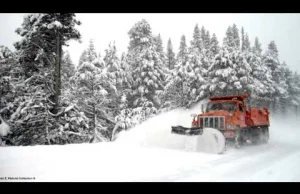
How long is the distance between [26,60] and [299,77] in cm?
1109

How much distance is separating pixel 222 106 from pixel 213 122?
0.99 m

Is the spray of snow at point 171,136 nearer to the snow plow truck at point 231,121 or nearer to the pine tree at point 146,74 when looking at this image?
the snow plow truck at point 231,121

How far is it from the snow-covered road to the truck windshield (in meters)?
1.58

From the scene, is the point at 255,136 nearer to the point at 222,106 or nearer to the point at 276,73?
the point at 222,106

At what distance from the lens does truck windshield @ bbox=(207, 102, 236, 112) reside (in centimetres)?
1180

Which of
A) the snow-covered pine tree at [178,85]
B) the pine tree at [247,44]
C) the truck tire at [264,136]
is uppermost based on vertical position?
the pine tree at [247,44]

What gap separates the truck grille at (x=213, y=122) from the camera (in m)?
11.2

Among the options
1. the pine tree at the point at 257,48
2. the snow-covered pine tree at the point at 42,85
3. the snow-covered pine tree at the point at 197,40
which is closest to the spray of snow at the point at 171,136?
the snow-covered pine tree at the point at 197,40

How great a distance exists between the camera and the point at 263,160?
9.48m

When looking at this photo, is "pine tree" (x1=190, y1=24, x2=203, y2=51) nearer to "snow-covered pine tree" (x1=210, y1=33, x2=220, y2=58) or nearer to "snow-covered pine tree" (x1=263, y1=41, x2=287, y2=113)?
"snow-covered pine tree" (x1=210, y1=33, x2=220, y2=58)

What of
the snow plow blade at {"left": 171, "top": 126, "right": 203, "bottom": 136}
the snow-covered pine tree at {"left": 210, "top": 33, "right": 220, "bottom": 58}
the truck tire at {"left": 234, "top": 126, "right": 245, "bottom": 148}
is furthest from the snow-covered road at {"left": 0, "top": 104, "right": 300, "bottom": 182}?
the snow-covered pine tree at {"left": 210, "top": 33, "right": 220, "bottom": 58}
